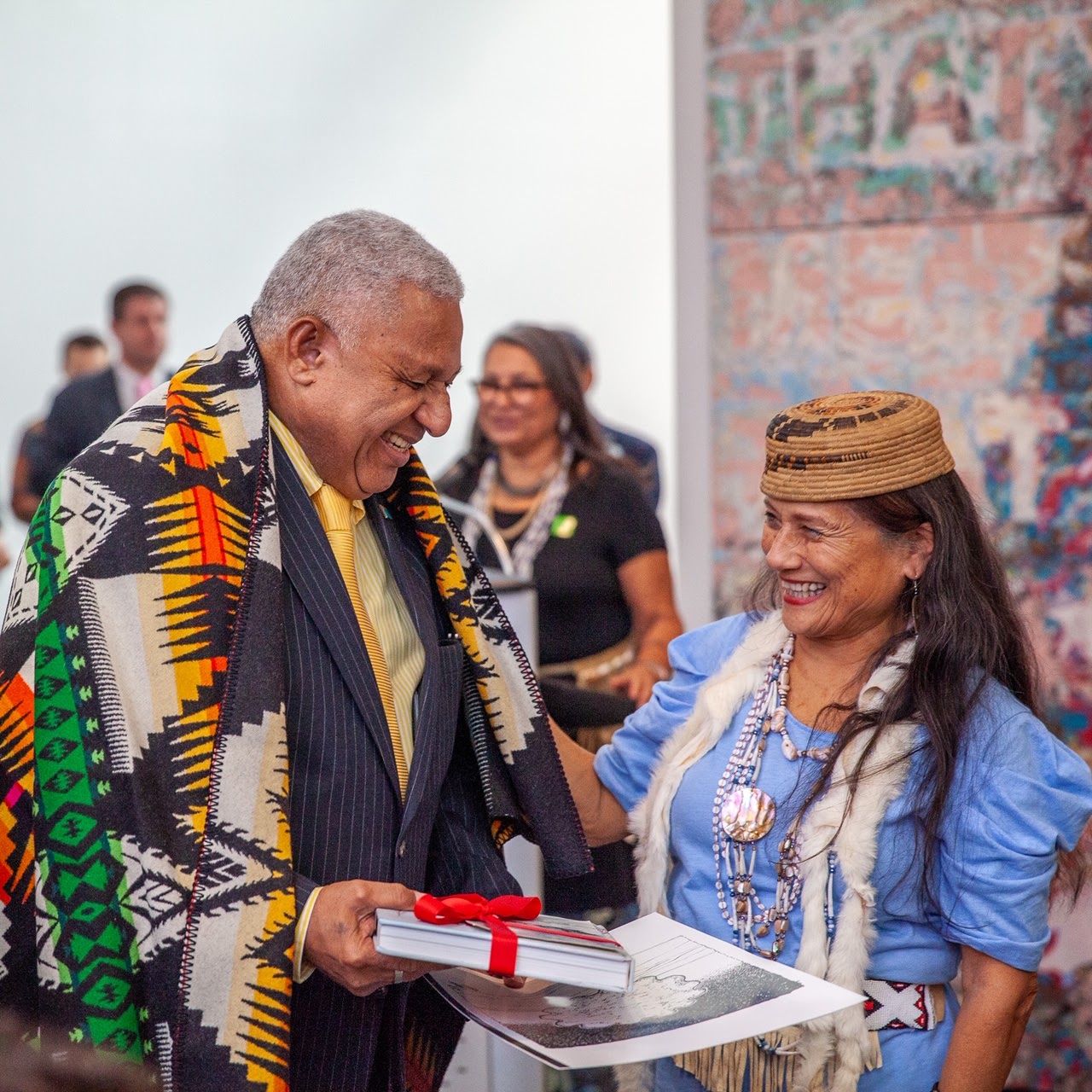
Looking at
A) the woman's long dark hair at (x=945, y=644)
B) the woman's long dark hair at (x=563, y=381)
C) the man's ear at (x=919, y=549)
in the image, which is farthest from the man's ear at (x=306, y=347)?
the woman's long dark hair at (x=563, y=381)

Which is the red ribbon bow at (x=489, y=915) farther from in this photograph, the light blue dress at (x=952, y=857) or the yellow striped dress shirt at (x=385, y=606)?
the light blue dress at (x=952, y=857)

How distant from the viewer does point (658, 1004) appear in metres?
1.67

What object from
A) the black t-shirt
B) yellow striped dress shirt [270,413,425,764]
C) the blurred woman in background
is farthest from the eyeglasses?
yellow striped dress shirt [270,413,425,764]

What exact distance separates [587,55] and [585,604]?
3.58 meters

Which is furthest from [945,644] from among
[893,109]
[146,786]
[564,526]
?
[893,109]

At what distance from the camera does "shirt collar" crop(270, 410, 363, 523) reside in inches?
72.0

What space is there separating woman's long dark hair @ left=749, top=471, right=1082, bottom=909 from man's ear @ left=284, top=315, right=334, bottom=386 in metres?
0.76

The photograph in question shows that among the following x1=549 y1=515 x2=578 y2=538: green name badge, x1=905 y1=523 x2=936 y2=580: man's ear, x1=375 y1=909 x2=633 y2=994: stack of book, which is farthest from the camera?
x1=549 y1=515 x2=578 y2=538: green name badge

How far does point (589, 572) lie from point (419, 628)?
2006mm

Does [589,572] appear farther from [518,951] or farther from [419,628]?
[518,951]

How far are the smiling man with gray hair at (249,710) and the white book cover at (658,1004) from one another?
15 cm

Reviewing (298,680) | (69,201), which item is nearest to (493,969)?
(298,680)

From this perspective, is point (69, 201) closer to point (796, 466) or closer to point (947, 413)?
point (947, 413)

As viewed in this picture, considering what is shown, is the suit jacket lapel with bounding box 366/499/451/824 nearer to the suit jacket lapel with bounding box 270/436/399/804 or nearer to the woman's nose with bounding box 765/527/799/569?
the suit jacket lapel with bounding box 270/436/399/804
